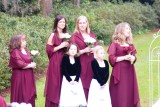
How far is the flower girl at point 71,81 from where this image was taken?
852cm

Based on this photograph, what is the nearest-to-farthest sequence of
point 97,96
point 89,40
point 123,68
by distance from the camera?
point 97,96, point 89,40, point 123,68

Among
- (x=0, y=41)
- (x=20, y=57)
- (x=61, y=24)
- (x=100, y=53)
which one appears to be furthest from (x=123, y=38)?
(x=0, y=41)

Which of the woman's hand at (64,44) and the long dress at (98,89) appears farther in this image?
the woman's hand at (64,44)

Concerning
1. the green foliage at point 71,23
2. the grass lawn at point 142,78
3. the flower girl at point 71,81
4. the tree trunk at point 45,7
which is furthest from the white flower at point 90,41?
the tree trunk at point 45,7

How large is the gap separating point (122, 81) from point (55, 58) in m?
1.31

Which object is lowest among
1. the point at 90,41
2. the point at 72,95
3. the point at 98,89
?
the point at 72,95

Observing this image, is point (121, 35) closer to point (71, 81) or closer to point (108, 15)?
point (71, 81)

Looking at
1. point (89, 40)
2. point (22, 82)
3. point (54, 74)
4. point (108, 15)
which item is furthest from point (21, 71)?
point (108, 15)

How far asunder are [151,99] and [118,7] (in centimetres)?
1756

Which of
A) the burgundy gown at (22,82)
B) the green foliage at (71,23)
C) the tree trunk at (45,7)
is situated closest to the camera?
the burgundy gown at (22,82)

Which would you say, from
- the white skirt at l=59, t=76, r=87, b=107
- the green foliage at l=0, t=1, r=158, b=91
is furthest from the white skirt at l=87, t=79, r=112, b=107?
the green foliage at l=0, t=1, r=158, b=91

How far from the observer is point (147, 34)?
2819cm

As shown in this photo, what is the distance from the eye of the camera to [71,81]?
8.54 metres

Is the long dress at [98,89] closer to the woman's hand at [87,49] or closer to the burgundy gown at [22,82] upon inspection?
the woman's hand at [87,49]
